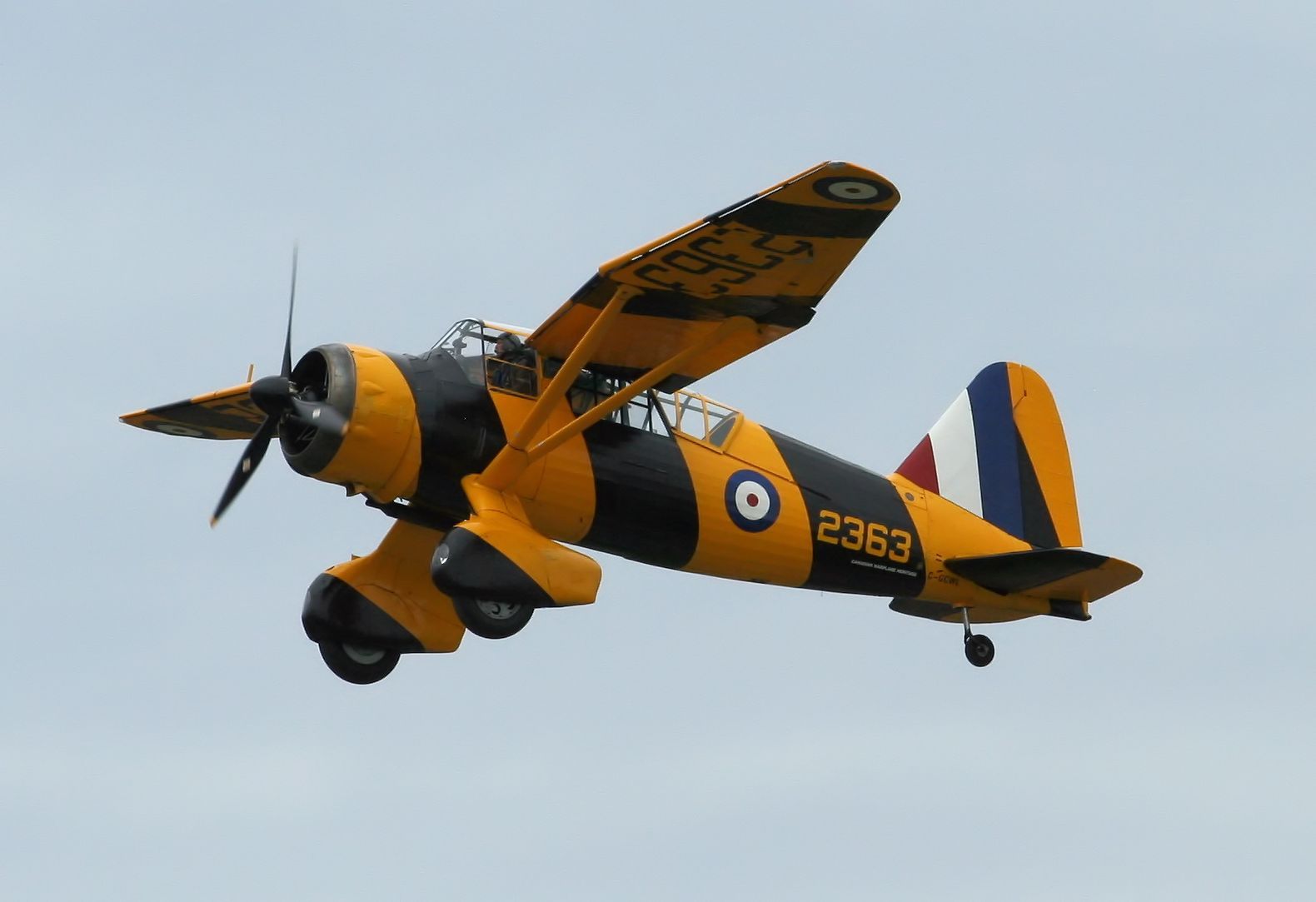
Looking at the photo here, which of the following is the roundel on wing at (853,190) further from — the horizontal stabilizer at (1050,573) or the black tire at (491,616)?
the horizontal stabilizer at (1050,573)

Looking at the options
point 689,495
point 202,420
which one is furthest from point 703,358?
point 202,420

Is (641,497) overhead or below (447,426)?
below

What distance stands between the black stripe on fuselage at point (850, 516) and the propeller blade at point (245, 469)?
14.4 ft

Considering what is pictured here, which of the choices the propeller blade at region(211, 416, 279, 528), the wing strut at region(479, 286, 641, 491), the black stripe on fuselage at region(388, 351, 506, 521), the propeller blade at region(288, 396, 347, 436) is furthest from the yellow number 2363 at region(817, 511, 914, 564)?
the propeller blade at region(211, 416, 279, 528)

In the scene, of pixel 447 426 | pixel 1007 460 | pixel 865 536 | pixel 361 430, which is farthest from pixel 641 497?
pixel 1007 460

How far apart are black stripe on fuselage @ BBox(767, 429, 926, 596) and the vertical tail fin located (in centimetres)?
94

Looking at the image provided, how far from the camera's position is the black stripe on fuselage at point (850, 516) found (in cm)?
1780

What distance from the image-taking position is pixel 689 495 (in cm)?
1708

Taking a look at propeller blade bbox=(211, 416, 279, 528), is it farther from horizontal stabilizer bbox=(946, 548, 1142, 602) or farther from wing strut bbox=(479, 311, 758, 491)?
horizontal stabilizer bbox=(946, 548, 1142, 602)

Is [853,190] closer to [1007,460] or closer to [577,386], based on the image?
[577,386]

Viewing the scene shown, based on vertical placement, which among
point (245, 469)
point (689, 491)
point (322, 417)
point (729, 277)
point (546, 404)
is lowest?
point (245, 469)

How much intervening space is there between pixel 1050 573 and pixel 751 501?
2.84m

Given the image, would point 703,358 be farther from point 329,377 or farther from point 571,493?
point 329,377

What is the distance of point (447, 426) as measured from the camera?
16.2 metres
